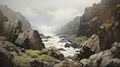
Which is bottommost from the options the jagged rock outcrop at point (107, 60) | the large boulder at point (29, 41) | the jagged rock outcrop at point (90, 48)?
the jagged rock outcrop at point (107, 60)

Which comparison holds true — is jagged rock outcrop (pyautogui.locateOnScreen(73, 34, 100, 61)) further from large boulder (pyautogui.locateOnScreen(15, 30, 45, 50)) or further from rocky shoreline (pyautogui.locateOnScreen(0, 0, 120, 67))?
large boulder (pyautogui.locateOnScreen(15, 30, 45, 50))

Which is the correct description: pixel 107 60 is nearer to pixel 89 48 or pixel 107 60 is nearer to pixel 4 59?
pixel 89 48

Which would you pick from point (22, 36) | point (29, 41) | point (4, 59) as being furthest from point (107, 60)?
point (22, 36)

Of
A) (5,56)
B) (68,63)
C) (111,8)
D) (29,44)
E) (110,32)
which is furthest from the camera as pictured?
(111,8)

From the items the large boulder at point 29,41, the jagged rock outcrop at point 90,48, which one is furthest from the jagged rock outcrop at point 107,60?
the large boulder at point 29,41

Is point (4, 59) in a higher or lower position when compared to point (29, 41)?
lower

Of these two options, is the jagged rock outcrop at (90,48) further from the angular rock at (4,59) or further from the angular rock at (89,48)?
the angular rock at (4,59)

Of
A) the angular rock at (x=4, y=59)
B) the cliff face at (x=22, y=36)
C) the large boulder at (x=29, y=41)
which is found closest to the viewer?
the angular rock at (x=4, y=59)

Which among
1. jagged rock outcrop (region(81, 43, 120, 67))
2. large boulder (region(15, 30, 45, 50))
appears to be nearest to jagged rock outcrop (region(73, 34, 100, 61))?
large boulder (region(15, 30, 45, 50))

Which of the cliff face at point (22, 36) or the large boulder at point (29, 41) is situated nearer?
the large boulder at point (29, 41)

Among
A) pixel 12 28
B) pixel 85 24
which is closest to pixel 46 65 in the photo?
pixel 12 28

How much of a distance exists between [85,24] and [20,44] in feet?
316

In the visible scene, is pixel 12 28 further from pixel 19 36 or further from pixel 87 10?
pixel 87 10

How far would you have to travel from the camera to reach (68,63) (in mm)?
43062
